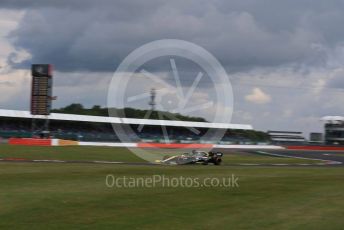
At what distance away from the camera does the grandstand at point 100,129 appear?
98688 millimetres

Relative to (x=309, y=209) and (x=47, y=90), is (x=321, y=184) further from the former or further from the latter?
(x=47, y=90)

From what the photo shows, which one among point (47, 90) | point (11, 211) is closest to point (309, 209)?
point (11, 211)

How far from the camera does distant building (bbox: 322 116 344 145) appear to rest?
438 ft

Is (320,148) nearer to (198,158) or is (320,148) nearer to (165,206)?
(198,158)

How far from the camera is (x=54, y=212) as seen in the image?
14617 millimetres

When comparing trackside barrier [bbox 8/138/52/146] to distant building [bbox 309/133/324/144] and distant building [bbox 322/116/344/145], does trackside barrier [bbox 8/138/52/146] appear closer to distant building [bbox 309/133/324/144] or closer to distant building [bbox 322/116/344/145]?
distant building [bbox 322/116/344/145]

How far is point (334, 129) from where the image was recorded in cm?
13450

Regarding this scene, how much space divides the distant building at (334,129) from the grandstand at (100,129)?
621 inches

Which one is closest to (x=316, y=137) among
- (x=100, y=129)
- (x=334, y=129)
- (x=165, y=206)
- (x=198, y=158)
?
(x=334, y=129)

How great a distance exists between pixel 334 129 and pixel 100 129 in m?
51.7

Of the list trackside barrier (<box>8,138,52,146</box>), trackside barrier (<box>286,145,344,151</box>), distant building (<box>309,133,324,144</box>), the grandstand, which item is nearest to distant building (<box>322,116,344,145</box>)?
distant building (<box>309,133,324,144</box>)

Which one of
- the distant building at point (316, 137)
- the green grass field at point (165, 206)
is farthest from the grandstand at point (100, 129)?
the green grass field at point (165, 206)

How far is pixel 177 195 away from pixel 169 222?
5.01 metres

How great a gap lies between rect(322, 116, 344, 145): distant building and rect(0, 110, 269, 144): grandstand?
15785 mm
